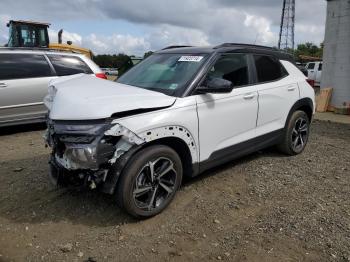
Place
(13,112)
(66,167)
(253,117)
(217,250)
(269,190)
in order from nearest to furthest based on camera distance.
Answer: (217,250), (66,167), (269,190), (253,117), (13,112)

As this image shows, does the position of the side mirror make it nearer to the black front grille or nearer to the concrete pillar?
the black front grille

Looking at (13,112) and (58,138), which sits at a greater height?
(58,138)

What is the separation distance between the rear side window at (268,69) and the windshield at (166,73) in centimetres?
102

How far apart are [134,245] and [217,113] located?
5.73 feet

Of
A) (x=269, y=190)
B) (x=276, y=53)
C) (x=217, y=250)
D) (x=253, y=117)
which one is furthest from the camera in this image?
(x=276, y=53)

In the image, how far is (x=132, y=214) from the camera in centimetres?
369

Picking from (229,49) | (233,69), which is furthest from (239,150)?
(229,49)

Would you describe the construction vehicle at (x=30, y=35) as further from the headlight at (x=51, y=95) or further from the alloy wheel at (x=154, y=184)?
the alloy wheel at (x=154, y=184)

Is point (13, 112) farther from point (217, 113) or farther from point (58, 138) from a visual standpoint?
point (217, 113)

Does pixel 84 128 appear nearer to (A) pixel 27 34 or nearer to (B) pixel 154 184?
(B) pixel 154 184

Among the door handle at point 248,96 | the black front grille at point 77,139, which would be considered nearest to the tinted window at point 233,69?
the door handle at point 248,96

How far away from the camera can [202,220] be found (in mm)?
3861

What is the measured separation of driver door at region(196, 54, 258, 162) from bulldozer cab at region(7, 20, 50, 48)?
12.7m

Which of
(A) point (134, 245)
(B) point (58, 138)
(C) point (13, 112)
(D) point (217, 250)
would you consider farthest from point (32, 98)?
(D) point (217, 250)
